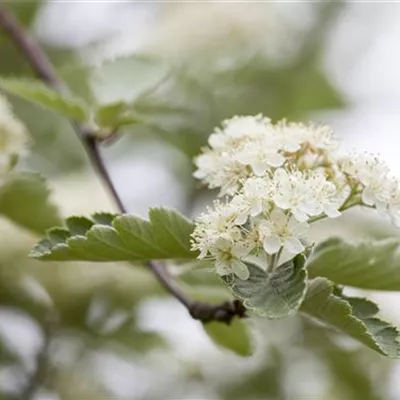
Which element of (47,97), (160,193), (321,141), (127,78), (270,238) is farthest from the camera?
(160,193)

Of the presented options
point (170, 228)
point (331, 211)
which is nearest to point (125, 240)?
point (170, 228)

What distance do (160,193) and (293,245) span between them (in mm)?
667

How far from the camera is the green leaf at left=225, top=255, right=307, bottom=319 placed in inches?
22.1

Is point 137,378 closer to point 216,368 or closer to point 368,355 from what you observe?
point 216,368

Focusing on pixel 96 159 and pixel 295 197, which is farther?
pixel 96 159

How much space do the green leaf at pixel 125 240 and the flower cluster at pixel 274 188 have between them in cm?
2

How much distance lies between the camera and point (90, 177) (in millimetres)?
1158

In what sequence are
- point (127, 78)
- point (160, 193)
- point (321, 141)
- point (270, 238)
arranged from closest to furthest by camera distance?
point (270, 238)
point (321, 141)
point (127, 78)
point (160, 193)

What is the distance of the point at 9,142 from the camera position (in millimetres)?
829

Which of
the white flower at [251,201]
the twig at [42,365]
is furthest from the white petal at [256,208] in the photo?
the twig at [42,365]

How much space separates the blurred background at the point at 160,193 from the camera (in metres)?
0.98

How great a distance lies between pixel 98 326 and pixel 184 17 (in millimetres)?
467

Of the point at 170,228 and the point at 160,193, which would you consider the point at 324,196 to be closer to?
the point at 170,228

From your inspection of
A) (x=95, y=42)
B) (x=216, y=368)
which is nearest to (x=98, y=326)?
(x=216, y=368)
